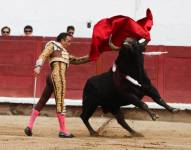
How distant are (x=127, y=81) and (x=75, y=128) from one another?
1.68m

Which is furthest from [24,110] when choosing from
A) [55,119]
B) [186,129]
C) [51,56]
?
[51,56]

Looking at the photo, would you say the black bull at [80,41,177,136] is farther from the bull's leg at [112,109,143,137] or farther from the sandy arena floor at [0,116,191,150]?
the sandy arena floor at [0,116,191,150]

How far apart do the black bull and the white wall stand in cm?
448

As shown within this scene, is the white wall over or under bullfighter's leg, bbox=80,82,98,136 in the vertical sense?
over

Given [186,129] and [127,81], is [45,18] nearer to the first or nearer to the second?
[186,129]

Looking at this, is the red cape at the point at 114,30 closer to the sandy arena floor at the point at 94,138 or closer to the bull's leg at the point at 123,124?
the bull's leg at the point at 123,124

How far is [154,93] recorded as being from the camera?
8102mm

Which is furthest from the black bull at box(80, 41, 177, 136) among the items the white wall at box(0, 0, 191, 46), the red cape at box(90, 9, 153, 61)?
the white wall at box(0, 0, 191, 46)

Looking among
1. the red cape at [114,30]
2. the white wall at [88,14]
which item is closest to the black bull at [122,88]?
the red cape at [114,30]

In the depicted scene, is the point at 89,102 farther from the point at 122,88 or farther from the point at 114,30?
the point at 114,30

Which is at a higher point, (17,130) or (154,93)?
(154,93)

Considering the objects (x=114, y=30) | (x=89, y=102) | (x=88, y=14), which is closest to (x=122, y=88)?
(x=89, y=102)

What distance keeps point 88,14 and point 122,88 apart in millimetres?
5194

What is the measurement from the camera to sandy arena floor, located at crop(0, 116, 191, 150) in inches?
279
